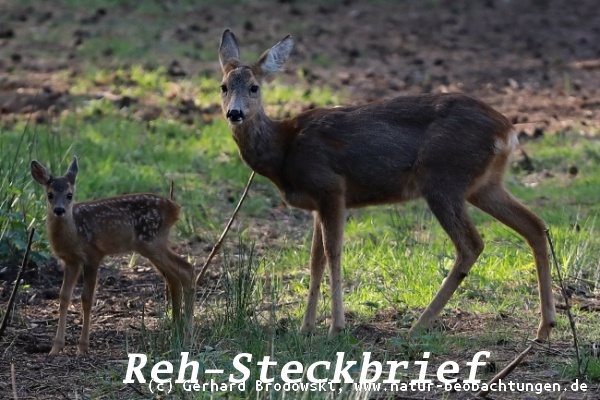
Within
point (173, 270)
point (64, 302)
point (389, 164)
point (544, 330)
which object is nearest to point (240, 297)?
point (173, 270)

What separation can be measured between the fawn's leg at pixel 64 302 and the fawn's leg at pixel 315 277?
Result: 1456 mm

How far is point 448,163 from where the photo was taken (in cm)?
768

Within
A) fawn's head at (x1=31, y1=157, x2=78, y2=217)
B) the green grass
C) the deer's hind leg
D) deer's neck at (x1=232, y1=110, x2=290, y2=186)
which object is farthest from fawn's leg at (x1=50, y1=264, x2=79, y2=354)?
deer's neck at (x1=232, y1=110, x2=290, y2=186)

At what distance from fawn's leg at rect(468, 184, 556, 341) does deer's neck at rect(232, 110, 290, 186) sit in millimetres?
1279

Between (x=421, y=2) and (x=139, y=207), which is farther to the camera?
(x=421, y=2)

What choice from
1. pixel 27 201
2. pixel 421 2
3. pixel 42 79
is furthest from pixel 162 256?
pixel 421 2

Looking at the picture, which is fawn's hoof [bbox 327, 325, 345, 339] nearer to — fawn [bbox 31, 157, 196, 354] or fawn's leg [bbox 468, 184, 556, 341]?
fawn [bbox 31, 157, 196, 354]

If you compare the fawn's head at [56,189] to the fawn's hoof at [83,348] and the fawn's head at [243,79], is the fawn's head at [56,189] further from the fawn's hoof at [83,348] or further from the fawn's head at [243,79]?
the fawn's head at [243,79]

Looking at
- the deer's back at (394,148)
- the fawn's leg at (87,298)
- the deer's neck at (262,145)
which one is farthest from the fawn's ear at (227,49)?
the fawn's leg at (87,298)

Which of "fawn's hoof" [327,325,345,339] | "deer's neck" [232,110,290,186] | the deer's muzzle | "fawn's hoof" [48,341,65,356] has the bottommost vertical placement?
"fawn's hoof" [48,341,65,356]

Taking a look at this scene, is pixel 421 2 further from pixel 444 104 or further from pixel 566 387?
pixel 566 387

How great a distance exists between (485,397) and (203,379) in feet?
4.70

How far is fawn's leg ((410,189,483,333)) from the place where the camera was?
25.0 feet

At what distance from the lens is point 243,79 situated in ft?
26.6
